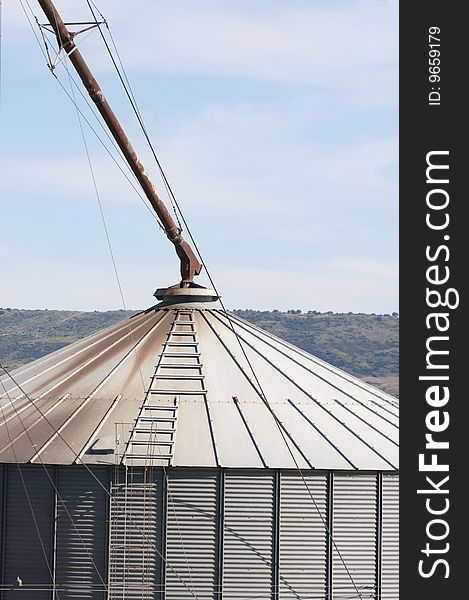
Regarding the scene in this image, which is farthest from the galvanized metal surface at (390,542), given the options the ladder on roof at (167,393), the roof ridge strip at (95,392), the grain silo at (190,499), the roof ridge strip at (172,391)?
the roof ridge strip at (95,392)

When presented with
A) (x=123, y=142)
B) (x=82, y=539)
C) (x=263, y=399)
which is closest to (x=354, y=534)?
(x=263, y=399)

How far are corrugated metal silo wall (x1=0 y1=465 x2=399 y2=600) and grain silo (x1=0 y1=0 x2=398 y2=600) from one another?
0.09 ft

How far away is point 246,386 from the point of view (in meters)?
37.2

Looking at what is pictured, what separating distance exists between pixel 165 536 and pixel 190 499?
3.79 feet

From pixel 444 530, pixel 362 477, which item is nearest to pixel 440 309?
pixel 444 530

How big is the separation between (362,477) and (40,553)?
8.84 meters

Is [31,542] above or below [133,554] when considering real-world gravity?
above

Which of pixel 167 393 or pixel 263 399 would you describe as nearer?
pixel 167 393

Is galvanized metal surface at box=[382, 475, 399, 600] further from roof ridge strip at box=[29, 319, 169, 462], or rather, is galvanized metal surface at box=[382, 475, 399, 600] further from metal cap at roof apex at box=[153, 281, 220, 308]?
metal cap at roof apex at box=[153, 281, 220, 308]

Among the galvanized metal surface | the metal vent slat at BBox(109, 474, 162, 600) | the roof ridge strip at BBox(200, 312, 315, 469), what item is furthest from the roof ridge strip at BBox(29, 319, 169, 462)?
the galvanized metal surface

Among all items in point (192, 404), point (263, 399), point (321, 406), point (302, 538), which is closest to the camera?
point (302, 538)

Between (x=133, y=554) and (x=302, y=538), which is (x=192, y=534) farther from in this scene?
(x=302, y=538)

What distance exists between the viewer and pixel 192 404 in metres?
35.9

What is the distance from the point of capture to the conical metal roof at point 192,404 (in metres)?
34.1
